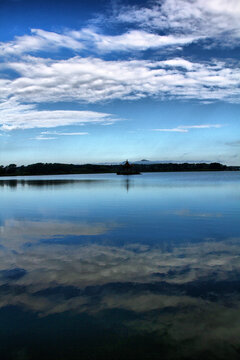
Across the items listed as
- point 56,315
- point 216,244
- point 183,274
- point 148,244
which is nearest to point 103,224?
point 148,244

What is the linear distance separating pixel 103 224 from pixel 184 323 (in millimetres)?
11296

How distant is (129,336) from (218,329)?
5.97 ft

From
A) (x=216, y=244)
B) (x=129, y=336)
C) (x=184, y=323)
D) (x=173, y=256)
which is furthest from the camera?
(x=216, y=244)

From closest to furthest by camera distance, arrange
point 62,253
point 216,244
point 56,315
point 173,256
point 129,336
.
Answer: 1. point 129,336
2. point 56,315
3. point 173,256
4. point 62,253
5. point 216,244

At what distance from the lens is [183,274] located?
856 cm

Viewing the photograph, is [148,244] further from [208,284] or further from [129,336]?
Answer: [129,336]

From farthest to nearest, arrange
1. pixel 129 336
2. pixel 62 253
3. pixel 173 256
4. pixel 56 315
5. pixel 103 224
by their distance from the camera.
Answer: pixel 103 224 < pixel 62 253 < pixel 173 256 < pixel 56 315 < pixel 129 336

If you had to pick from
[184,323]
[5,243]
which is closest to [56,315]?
[184,323]


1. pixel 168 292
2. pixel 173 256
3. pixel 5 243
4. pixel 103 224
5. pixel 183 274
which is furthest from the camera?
pixel 103 224

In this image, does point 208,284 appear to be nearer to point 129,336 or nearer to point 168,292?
point 168,292

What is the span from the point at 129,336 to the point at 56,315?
1793 millimetres

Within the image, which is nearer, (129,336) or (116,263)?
(129,336)

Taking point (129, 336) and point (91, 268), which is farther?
point (91, 268)

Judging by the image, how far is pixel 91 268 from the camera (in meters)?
9.30
